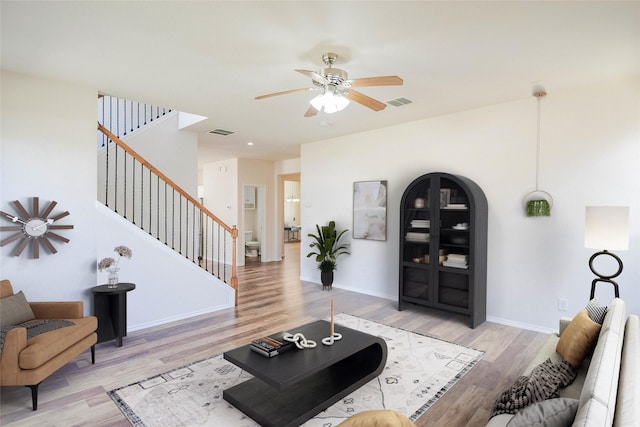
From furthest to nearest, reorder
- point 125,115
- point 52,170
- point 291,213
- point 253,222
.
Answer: point 291,213 → point 253,222 → point 125,115 → point 52,170

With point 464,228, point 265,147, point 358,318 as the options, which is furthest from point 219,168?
point 464,228

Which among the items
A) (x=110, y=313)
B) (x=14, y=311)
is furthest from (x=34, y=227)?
(x=110, y=313)

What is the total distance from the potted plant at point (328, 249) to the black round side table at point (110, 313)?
3.22 meters

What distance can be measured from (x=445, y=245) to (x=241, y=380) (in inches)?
118

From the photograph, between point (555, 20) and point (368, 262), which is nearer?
point (555, 20)

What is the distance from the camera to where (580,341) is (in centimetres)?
221

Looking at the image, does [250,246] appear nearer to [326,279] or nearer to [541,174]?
[326,279]

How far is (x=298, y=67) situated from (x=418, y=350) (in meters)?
3.08

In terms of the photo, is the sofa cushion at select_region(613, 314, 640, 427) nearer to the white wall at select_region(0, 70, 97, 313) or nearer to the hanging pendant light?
the hanging pendant light

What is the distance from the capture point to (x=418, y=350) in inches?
140

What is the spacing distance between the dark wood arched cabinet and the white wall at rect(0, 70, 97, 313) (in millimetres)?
3916

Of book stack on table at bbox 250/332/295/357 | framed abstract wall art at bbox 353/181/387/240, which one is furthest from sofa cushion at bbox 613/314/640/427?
framed abstract wall art at bbox 353/181/387/240

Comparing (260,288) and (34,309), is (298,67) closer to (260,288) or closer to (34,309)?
(34,309)

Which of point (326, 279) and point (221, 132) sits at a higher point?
point (221, 132)
